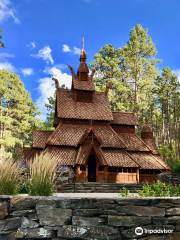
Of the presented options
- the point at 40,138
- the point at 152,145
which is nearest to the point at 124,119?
the point at 152,145

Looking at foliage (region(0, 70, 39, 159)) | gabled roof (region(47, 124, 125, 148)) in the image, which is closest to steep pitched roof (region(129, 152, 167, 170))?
gabled roof (region(47, 124, 125, 148))

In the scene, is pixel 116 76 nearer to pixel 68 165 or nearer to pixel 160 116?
pixel 160 116

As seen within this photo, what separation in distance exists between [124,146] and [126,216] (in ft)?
61.1

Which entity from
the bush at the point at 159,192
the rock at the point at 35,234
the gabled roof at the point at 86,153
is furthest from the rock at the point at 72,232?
the gabled roof at the point at 86,153

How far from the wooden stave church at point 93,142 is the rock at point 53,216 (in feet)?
49.7

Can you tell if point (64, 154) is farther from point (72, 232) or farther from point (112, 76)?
point (112, 76)

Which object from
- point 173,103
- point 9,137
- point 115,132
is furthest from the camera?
point 173,103

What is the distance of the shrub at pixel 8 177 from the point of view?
296 inches

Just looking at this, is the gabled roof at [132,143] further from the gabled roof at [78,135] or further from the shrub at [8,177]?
the shrub at [8,177]

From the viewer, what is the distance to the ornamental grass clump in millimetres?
7441

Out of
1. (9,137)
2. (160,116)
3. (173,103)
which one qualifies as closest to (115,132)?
(9,137)

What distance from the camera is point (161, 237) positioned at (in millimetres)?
6668

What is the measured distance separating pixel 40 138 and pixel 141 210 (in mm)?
20337

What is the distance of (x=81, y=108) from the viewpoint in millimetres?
27594
